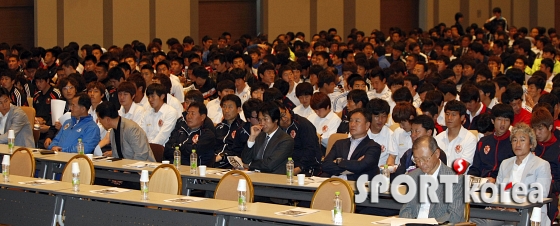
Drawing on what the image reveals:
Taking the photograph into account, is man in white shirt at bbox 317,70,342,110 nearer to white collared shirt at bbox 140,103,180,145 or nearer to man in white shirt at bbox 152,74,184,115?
man in white shirt at bbox 152,74,184,115

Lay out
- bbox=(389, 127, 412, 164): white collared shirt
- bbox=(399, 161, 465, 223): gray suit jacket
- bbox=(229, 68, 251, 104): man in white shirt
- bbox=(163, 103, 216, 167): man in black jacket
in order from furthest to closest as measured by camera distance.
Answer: bbox=(229, 68, 251, 104): man in white shirt
bbox=(163, 103, 216, 167): man in black jacket
bbox=(389, 127, 412, 164): white collared shirt
bbox=(399, 161, 465, 223): gray suit jacket

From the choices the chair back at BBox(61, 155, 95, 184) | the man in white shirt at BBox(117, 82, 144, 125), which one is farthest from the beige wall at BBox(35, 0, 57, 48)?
the chair back at BBox(61, 155, 95, 184)

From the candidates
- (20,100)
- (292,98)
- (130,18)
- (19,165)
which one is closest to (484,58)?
(292,98)

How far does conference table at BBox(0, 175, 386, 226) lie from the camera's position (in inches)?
231

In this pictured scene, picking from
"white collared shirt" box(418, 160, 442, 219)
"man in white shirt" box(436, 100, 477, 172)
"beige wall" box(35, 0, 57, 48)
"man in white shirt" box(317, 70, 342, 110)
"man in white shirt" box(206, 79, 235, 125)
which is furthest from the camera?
"beige wall" box(35, 0, 57, 48)

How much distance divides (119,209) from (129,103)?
3839 mm

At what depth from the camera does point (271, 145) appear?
26.3ft

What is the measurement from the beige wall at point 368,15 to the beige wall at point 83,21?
24.7 feet

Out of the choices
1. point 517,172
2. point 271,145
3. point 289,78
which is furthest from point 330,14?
point 517,172

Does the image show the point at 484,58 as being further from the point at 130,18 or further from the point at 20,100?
the point at 20,100

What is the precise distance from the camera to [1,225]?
7.36 meters

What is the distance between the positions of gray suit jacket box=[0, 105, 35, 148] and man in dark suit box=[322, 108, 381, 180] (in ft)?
12.5

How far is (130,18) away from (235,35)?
3213 millimetres

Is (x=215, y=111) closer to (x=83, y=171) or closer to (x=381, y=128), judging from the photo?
(x=381, y=128)
